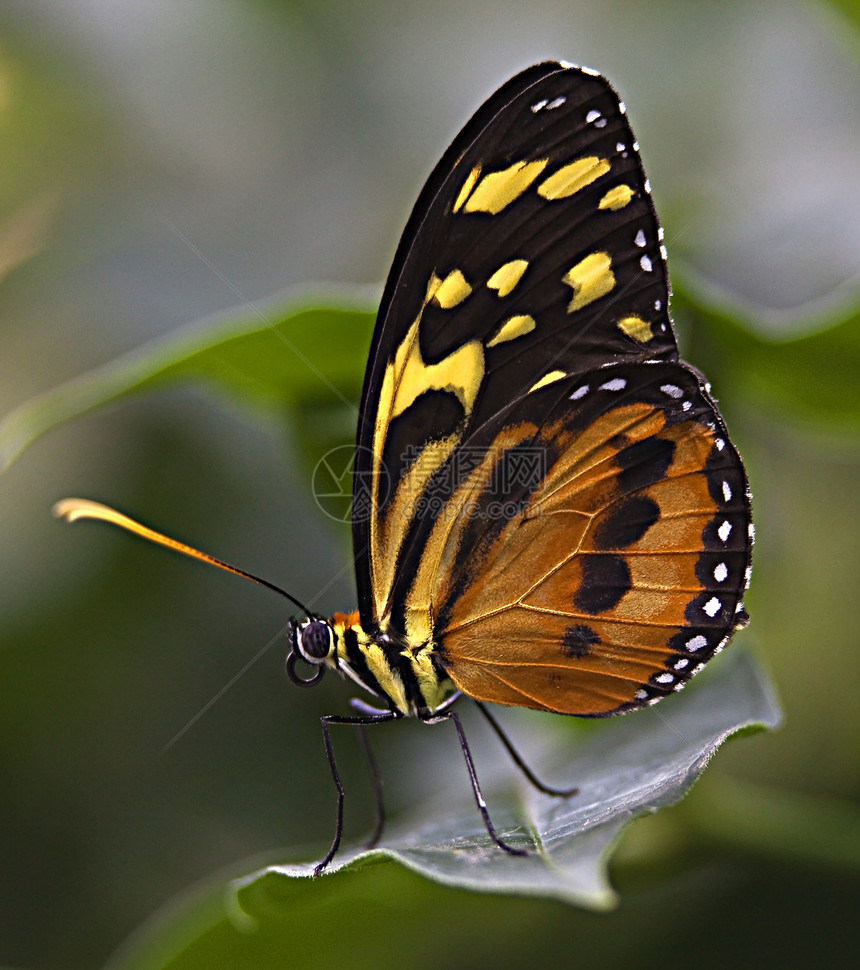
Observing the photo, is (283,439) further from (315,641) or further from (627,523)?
(627,523)

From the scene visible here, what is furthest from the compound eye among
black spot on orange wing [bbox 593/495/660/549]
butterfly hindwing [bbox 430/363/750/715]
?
black spot on orange wing [bbox 593/495/660/549]

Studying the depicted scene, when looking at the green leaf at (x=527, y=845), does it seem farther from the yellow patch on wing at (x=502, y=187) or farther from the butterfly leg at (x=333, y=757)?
the yellow patch on wing at (x=502, y=187)

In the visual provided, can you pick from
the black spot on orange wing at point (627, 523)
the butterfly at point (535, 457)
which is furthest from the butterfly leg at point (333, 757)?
the black spot on orange wing at point (627, 523)

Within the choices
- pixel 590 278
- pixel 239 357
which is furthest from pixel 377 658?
pixel 590 278

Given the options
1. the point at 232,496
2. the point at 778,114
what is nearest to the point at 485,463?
the point at 232,496

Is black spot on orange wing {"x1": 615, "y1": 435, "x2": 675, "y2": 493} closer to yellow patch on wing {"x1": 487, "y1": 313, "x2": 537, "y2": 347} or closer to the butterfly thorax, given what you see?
yellow patch on wing {"x1": 487, "y1": 313, "x2": 537, "y2": 347}
